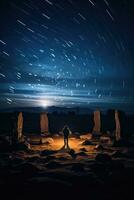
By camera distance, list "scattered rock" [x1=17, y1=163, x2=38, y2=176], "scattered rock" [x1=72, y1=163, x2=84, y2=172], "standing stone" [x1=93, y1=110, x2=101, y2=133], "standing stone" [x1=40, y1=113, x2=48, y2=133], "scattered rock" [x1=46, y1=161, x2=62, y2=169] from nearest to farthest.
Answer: "scattered rock" [x1=17, y1=163, x2=38, y2=176] < "scattered rock" [x1=72, y1=163, x2=84, y2=172] < "scattered rock" [x1=46, y1=161, x2=62, y2=169] < "standing stone" [x1=93, y1=110, x2=101, y2=133] < "standing stone" [x1=40, y1=113, x2=48, y2=133]

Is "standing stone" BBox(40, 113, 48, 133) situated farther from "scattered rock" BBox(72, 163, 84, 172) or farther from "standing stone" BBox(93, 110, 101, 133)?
"scattered rock" BBox(72, 163, 84, 172)

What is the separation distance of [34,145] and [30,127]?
9.29m

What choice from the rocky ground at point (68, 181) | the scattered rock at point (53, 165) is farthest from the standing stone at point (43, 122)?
the scattered rock at point (53, 165)

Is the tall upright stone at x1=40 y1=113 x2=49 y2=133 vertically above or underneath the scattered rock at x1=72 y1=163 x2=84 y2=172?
above

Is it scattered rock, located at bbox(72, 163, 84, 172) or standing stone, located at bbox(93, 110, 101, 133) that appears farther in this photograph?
standing stone, located at bbox(93, 110, 101, 133)

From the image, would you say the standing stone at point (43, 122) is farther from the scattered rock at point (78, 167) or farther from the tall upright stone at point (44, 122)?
the scattered rock at point (78, 167)

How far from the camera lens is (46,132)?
28.7m

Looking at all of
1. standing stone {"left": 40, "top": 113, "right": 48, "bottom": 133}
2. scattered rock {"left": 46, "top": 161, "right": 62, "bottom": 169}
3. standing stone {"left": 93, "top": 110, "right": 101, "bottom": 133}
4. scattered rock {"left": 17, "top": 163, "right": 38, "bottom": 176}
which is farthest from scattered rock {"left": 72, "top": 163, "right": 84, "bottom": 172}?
standing stone {"left": 40, "top": 113, "right": 48, "bottom": 133}

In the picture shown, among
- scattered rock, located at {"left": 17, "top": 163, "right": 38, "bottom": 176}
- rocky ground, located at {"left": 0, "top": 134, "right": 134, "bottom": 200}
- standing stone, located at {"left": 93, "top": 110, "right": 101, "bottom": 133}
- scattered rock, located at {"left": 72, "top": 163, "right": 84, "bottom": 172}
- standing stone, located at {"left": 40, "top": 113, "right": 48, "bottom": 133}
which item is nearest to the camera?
rocky ground, located at {"left": 0, "top": 134, "right": 134, "bottom": 200}

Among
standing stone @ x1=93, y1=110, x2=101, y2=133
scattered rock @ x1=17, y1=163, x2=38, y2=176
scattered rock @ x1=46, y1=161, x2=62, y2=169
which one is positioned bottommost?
scattered rock @ x1=46, y1=161, x2=62, y2=169

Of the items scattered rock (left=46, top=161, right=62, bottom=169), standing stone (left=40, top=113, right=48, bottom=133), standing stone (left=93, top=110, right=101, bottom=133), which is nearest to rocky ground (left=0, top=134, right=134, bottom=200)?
scattered rock (left=46, top=161, right=62, bottom=169)

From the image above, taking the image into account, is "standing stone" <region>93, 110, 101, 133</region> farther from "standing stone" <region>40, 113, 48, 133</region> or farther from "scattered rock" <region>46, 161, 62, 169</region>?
"scattered rock" <region>46, 161, 62, 169</region>

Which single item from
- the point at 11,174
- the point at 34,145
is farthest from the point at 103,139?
the point at 11,174

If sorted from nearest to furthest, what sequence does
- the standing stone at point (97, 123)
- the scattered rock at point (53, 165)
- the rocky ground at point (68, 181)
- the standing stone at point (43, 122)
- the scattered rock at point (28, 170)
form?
1. the rocky ground at point (68, 181)
2. the scattered rock at point (28, 170)
3. the scattered rock at point (53, 165)
4. the standing stone at point (97, 123)
5. the standing stone at point (43, 122)
